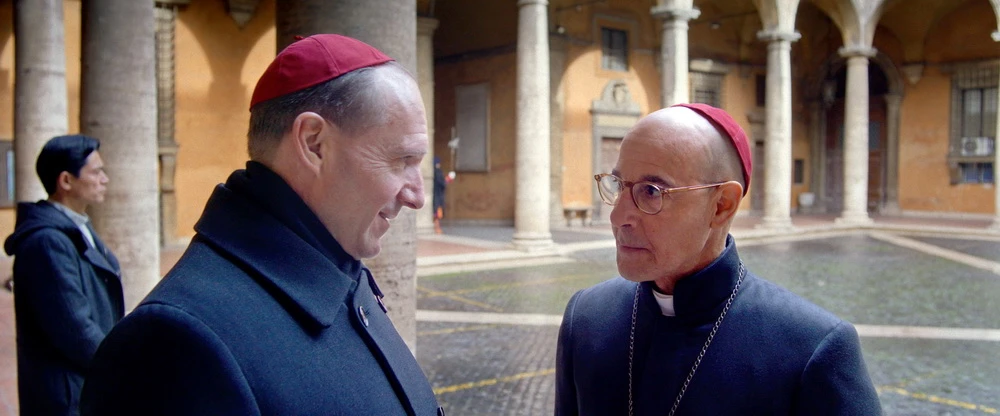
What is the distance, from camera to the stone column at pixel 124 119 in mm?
5309

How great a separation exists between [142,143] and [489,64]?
14156 mm

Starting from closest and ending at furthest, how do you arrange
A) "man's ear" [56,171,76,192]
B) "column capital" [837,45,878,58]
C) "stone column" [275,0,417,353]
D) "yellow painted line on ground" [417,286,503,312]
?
"man's ear" [56,171,76,192] < "stone column" [275,0,417,353] < "yellow painted line on ground" [417,286,503,312] < "column capital" [837,45,878,58]

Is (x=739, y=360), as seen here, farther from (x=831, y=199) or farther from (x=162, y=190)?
(x=831, y=199)

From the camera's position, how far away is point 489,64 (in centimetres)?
1917

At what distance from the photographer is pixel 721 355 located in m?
1.57

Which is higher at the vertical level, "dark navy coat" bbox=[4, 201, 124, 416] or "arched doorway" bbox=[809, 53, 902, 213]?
"arched doorway" bbox=[809, 53, 902, 213]

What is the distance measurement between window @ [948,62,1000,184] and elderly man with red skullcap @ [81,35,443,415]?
83.0 feet

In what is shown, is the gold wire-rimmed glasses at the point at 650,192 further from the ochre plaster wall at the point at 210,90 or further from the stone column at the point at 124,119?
the ochre plaster wall at the point at 210,90

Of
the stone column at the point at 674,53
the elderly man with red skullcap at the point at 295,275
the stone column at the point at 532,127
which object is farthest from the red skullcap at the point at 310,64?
the stone column at the point at 674,53

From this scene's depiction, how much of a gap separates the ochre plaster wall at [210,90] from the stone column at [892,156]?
19130mm

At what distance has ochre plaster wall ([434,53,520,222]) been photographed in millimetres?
18766

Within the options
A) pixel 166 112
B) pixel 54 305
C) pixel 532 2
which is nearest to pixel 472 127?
pixel 532 2

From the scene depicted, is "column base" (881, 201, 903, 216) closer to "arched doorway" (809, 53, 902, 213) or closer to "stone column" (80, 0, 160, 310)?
"arched doorway" (809, 53, 902, 213)

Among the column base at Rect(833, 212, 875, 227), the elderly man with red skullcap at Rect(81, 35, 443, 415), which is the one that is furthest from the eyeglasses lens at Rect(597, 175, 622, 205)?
the column base at Rect(833, 212, 875, 227)
